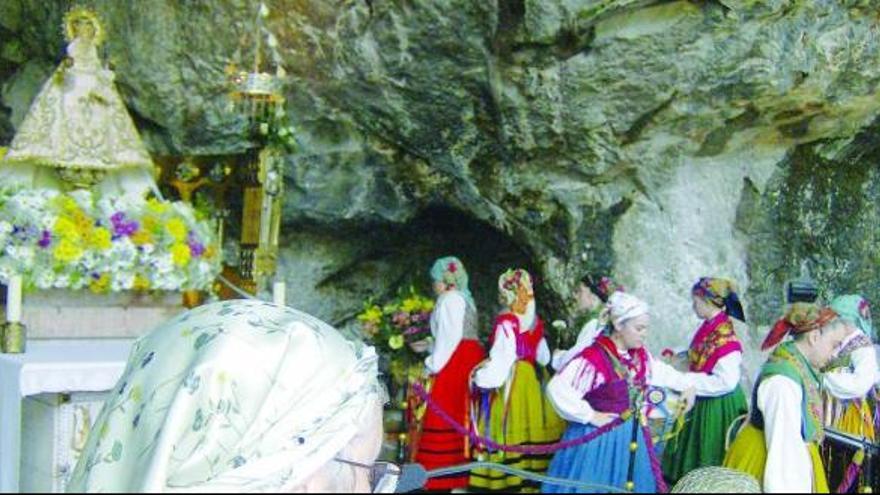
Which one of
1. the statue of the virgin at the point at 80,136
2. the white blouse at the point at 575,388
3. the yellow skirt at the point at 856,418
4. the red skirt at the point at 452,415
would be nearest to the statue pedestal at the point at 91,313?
the statue of the virgin at the point at 80,136

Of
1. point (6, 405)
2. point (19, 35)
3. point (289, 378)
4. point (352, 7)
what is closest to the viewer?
point (289, 378)

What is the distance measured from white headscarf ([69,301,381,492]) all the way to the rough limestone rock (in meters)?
5.81

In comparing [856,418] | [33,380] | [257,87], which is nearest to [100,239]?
[33,380]

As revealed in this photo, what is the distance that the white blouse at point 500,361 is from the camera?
7.87 m

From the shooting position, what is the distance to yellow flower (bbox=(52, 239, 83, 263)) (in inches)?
228

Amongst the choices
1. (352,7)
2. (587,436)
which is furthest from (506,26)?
(587,436)

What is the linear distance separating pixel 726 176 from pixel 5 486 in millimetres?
5565

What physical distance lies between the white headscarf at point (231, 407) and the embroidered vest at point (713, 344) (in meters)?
4.74

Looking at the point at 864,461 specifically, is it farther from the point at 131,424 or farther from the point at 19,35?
the point at 19,35

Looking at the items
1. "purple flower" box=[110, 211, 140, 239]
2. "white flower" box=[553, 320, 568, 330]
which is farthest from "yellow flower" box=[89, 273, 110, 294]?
"white flower" box=[553, 320, 568, 330]

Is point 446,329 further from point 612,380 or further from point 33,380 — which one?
point 33,380

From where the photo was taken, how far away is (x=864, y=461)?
5383 millimetres

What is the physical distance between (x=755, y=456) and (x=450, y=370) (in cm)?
396

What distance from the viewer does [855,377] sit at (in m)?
6.09
